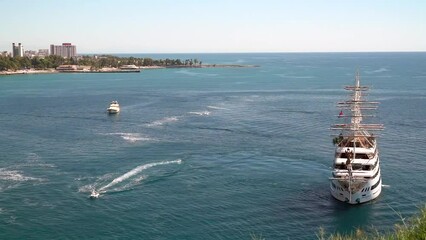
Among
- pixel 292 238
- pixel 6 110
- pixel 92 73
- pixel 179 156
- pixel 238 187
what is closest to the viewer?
pixel 292 238

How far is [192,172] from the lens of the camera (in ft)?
148

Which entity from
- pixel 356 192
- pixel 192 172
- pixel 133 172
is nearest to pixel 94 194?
pixel 133 172

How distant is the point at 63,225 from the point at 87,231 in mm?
2001

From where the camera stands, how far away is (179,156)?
5019 centimetres

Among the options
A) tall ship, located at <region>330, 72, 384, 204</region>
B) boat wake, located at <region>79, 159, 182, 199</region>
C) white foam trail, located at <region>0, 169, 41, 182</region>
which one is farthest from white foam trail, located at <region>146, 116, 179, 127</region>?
tall ship, located at <region>330, 72, 384, 204</region>

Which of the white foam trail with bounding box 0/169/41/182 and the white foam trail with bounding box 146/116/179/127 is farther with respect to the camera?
the white foam trail with bounding box 146/116/179/127

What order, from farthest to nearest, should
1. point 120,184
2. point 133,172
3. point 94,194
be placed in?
point 133,172 → point 120,184 → point 94,194

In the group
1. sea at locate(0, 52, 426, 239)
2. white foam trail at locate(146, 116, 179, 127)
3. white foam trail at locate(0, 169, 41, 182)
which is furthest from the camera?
white foam trail at locate(146, 116, 179, 127)

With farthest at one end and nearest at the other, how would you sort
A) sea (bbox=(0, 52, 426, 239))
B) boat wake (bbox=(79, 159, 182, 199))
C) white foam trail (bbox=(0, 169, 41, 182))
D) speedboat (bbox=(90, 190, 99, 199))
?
white foam trail (bbox=(0, 169, 41, 182)), boat wake (bbox=(79, 159, 182, 199)), speedboat (bbox=(90, 190, 99, 199)), sea (bbox=(0, 52, 426, 239))

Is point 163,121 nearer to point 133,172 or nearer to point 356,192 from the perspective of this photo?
point 133,172

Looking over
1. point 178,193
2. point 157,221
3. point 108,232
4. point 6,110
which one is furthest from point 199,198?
point 6,110

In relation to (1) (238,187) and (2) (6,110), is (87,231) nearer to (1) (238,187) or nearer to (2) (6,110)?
(1) (238,187)

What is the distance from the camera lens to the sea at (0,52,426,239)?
33.9 meters

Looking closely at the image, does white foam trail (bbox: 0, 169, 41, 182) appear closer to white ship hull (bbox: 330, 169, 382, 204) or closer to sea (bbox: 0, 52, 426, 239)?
sea (bbox: 0, 52, 426, 239)
